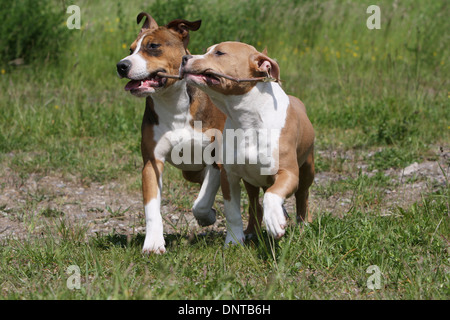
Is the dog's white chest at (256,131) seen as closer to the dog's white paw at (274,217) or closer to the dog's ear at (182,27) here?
the dog's white paw at (274,217)

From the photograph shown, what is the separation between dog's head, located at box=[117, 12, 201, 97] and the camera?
4566mm

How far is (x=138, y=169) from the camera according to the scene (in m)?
6.74

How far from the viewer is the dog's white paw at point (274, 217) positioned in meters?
3.95

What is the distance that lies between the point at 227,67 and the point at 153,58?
74cm

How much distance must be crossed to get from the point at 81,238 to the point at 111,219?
82cm

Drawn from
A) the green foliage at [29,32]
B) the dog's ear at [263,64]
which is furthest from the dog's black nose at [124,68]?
the green foliage at [29,32]

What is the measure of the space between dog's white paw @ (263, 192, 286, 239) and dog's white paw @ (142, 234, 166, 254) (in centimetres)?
87

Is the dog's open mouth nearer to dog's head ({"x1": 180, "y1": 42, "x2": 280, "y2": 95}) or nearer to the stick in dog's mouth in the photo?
the stick in dog's mouth

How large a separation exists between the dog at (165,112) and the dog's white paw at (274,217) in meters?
0.88

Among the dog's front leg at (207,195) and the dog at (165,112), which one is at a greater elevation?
the dog at (165,112)
